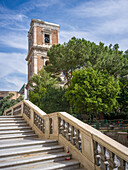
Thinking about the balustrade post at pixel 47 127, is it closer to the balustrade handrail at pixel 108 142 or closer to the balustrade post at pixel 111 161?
the balustrade handrail at pixel 108 142

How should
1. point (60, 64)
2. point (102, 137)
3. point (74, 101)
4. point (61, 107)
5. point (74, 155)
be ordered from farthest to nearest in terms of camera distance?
1. point (60, 64)
2. point (61, 107)
3. point (74, 101)
4. point (74, 155)
5. point (102, 137)

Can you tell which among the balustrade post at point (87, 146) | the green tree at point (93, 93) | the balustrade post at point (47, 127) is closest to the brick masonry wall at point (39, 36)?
the green tree at point (93, 93)

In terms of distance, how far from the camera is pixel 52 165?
4.16 metres

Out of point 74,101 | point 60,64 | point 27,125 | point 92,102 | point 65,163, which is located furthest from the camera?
point 60,64

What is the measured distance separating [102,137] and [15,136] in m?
3.62

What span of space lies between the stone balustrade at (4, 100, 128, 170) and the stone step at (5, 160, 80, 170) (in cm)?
25

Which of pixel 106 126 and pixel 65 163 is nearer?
pixel 65 163

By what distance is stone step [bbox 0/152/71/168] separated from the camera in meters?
4.10

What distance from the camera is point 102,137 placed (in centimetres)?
390

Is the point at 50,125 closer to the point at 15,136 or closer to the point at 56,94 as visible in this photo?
the point at 15,136

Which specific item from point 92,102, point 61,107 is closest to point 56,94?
point 61,107

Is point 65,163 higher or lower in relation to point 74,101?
lower

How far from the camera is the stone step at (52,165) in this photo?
13.2ft

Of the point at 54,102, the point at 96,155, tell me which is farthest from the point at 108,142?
the point at 54,102
